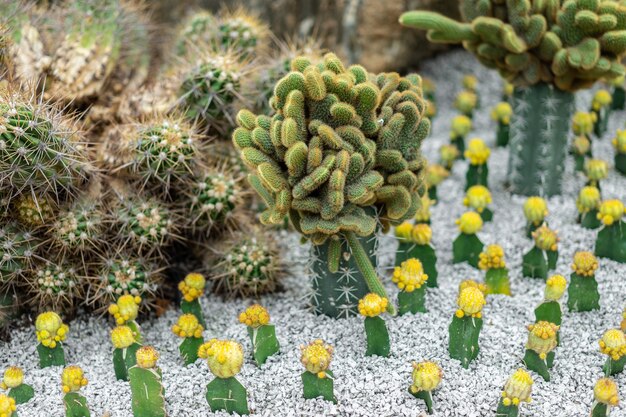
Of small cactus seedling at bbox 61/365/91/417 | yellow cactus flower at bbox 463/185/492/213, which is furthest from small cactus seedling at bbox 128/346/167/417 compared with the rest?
yellow cactus flower at bbox 463/185/492/213

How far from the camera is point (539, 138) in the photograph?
11.7 ft

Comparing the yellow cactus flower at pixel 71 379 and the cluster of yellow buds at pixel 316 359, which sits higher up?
the cluster of yellow buds at pixel 316 359

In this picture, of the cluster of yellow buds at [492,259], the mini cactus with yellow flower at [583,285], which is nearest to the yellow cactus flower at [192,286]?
the cluster of yellow buds at [492,259]

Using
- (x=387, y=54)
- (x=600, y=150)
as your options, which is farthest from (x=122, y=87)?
(x=600, y=150)

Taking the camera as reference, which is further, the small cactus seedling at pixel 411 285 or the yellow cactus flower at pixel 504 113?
the yellow cactus flower at pixel 504 113

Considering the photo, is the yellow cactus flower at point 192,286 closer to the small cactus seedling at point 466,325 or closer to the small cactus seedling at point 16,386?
the small cactus seedling at point 16,386

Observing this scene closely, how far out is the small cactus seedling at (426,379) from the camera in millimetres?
2393

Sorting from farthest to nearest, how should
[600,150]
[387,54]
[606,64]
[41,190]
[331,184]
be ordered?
[387,54] → [600,150] → [606,64] → [41,190] → [331,184]

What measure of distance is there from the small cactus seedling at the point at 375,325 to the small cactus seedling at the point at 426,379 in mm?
213

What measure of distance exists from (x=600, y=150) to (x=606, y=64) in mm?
984

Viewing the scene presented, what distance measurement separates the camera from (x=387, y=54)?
4.66 m

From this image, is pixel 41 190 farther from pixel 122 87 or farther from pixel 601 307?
pixel 601 307

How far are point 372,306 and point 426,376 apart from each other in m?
0.31

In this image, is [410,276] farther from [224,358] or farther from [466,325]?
[224,358]
